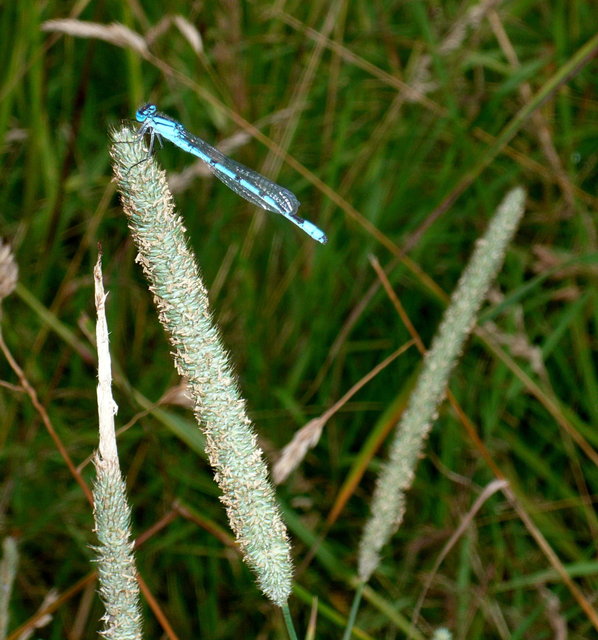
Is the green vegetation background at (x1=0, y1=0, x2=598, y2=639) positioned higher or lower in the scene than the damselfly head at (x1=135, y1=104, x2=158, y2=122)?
lower

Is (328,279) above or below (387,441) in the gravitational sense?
above

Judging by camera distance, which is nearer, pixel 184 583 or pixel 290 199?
pixel 290 199

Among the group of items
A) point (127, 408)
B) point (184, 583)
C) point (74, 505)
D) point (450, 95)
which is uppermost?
point (450, 95)

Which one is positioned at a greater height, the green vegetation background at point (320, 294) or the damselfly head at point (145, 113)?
the damselfly head at point (145, 113)

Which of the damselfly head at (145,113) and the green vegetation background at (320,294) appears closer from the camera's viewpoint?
the damselfly head at (145,113)

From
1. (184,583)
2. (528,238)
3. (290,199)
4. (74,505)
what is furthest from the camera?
(528,238)

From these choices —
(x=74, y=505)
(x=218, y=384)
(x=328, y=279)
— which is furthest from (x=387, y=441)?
(x=218, y=384)

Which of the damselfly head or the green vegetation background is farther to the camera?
the green vegetation background

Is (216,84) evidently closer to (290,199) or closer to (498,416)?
(290,199)
